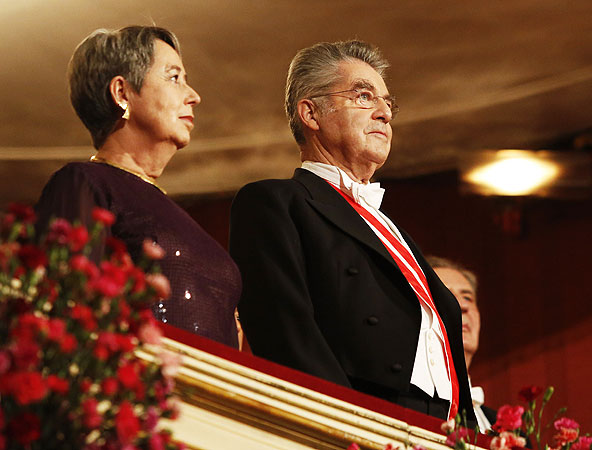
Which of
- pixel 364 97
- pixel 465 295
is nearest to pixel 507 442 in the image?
pixel 364 97

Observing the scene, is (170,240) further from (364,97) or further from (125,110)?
(364,97)

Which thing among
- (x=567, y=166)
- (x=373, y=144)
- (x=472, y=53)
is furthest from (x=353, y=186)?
(x=567, y=166)

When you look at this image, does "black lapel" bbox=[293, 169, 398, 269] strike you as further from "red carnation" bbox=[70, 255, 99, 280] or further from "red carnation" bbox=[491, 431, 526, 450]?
"red carnation" bbox=[70, 255, 99, 280]

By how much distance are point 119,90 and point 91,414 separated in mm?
1046

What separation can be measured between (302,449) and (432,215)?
12.2 feet

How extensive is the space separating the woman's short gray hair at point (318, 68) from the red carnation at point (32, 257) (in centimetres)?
153

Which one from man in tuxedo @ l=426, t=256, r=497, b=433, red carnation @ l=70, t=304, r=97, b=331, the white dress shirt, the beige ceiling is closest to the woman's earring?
the white dress shirt

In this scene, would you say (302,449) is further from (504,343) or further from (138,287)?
(504,343)

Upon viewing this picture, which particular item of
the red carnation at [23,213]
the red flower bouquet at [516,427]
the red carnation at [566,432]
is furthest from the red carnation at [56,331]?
the red carnation at [566,432]

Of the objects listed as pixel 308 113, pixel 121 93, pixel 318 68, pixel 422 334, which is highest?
pixel 318 68

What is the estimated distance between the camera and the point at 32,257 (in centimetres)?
115

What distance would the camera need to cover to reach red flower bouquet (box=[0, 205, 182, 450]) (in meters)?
1.12

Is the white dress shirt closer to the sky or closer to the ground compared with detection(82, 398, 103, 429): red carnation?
closer to the sky

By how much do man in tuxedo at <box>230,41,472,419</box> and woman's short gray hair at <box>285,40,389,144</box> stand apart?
16 centimetres
